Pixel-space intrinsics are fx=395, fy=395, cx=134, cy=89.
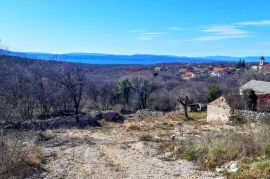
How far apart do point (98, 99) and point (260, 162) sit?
62.2m

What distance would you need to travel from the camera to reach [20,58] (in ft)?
195

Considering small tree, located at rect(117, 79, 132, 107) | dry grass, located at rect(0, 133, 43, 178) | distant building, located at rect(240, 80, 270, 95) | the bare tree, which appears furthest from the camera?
small tree, located at rect(117, 79, 132, 107)

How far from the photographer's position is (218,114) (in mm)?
35781

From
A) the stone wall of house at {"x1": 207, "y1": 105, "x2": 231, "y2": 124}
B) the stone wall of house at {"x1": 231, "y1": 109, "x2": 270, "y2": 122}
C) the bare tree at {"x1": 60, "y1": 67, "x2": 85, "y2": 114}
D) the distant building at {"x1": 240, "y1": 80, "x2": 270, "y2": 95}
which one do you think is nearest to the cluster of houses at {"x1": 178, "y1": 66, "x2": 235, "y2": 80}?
the distant building at {"x1": 240, "y1": 80, "x2": 270, "y2": 95}

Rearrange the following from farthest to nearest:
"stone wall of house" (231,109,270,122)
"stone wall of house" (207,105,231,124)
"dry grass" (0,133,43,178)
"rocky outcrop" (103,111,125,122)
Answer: "rocky outcrop" (103,111,125,122) → "stone wall of house" (207,105,231,124) → "stone wall of house" (231,109,270,122) → "dry grass" (0,133,43,178)

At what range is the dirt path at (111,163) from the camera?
43.7 feet

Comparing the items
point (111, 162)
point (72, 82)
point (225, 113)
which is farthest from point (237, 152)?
point (72, 82)

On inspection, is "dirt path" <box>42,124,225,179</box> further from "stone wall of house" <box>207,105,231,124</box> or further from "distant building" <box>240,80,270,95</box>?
"distant building" <box>240,80,270,95</box>

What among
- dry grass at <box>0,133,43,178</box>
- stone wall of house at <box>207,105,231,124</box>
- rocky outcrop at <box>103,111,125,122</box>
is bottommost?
rocky outcrop at <box>103,111,125,122</box>

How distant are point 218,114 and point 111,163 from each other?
21.9 m

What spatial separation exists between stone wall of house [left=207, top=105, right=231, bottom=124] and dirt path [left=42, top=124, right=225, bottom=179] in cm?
1519

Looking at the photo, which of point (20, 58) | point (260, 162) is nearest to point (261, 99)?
point (260, 162)

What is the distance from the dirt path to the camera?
13312 millimetres

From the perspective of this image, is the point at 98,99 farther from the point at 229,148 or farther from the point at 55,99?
the point at 229,148
